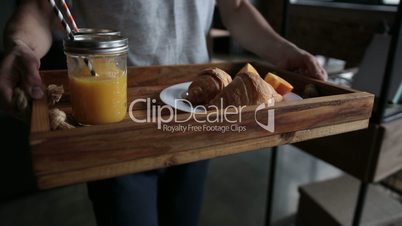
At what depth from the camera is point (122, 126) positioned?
0.45 meters

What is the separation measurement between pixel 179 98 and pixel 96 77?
18cm

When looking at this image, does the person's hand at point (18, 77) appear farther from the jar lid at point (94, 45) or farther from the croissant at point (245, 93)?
the croissant at point (245, 93)

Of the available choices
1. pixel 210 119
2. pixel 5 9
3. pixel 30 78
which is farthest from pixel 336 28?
pixel 5 9

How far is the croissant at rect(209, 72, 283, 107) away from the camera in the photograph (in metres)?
0.58

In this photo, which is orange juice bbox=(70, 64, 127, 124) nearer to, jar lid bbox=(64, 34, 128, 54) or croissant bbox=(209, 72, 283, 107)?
jar lid bbox=(64, 34, 128, 54)

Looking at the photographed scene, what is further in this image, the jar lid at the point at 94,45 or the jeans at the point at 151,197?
the jeans at the point at 151,197

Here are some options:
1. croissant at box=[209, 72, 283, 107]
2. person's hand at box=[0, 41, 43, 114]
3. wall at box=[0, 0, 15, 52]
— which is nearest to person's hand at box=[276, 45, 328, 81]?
croissant at box=[209, 72, 283, 107]

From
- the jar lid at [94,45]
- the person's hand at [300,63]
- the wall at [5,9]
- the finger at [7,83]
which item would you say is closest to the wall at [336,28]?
the person's hand at [300,63]

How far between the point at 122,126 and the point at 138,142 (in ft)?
0.11

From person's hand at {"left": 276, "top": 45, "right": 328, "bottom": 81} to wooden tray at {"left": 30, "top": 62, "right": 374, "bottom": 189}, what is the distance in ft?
0.14

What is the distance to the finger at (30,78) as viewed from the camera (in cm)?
52

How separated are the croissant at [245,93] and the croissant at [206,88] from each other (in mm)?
32

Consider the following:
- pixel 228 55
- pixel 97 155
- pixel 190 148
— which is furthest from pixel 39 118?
pixel 228 55

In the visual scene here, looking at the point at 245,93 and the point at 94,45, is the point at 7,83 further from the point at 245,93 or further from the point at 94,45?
the point at 245,93
